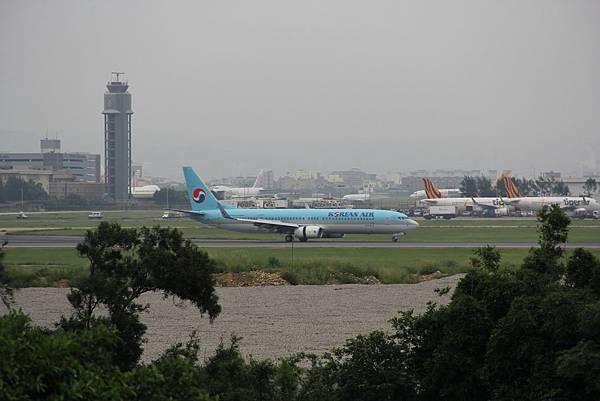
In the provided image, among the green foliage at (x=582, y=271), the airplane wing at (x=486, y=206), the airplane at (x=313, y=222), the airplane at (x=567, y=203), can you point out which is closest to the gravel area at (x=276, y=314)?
the green foliage at (x=582, y=271)

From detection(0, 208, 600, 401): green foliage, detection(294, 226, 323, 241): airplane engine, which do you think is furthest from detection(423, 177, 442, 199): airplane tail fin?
detection(0, 208, 600, 401): green foliage

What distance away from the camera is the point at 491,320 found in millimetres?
22969

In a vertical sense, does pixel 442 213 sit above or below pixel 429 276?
above

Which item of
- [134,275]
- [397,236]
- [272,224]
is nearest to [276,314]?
[134,275]

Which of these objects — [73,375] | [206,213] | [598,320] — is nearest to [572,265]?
[598,320]

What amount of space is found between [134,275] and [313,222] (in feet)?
207

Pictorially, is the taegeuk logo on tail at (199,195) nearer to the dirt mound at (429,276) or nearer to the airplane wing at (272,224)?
the airplane wing at (272,224)

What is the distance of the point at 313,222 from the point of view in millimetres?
87688

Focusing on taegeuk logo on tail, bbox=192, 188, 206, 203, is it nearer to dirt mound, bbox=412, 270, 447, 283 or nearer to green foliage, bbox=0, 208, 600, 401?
dirt mound, bbox=412, 270, 447, 283

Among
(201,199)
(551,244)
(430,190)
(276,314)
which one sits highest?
(430,190)

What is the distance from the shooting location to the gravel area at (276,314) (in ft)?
116

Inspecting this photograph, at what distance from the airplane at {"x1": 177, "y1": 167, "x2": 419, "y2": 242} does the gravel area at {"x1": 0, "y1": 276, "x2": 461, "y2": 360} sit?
31.0 meters

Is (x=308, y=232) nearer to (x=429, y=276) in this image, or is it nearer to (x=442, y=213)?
(x=429, y=276)

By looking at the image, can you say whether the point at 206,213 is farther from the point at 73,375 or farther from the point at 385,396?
the point at 73,375
